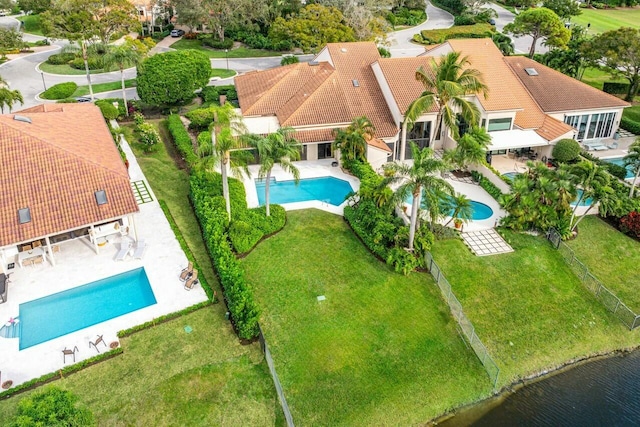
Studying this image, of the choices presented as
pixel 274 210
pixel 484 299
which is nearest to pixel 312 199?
pixel 274 210

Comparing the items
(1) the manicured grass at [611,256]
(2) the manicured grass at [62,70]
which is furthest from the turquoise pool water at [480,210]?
(2) the manicured grass at [62,70]

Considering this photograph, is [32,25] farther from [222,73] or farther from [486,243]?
[486,243]

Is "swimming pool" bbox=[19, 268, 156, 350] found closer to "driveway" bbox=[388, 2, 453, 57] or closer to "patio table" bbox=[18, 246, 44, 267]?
"patio table" bbox=[18, 246, 44, 267]

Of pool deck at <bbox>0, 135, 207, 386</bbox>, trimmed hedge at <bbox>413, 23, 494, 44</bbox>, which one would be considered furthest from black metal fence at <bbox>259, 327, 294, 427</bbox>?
trimmed hedge at <bbox>413, 23, 494, 44</bbox>

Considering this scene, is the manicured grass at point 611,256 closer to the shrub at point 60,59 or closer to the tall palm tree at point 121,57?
the tall palm tree at point 121,57

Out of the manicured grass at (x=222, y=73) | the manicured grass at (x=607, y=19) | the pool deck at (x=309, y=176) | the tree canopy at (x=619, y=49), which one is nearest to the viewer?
the pool deck at (x=309, y=176)
